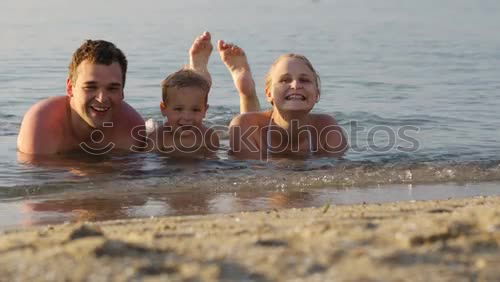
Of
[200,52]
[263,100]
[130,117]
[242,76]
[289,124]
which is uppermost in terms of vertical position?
[200,52]

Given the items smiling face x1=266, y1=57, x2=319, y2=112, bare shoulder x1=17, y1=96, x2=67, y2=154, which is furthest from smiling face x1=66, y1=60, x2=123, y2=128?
smiling face x1=266, y1=57, x2=319, y2=112

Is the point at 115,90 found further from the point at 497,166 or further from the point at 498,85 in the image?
the point at 498,85

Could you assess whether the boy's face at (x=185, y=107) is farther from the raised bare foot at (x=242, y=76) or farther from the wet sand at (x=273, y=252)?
the wet sand at (x=273, y=252)

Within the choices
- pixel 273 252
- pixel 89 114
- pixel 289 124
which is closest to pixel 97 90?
pixel 89 114

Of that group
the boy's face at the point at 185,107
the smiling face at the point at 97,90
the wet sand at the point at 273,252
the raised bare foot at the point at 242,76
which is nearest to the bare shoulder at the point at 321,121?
the boy's face at the point at 185,107

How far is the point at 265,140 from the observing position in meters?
7.35

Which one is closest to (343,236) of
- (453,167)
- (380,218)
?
(380,218)

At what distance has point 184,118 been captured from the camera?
6.97 metres

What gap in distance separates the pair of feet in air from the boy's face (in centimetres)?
153

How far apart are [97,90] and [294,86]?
148 cm

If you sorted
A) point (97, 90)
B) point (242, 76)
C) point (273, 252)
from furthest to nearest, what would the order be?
1. point (242, 76)
2. point (97, 90)
3. point (273, 252)

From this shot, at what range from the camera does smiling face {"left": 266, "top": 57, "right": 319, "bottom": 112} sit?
7121mm

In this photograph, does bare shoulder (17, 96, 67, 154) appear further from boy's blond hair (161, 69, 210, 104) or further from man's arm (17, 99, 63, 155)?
boy's blond hair (161, 69, 210, 104)

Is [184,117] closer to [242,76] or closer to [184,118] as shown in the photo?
[184,118]
